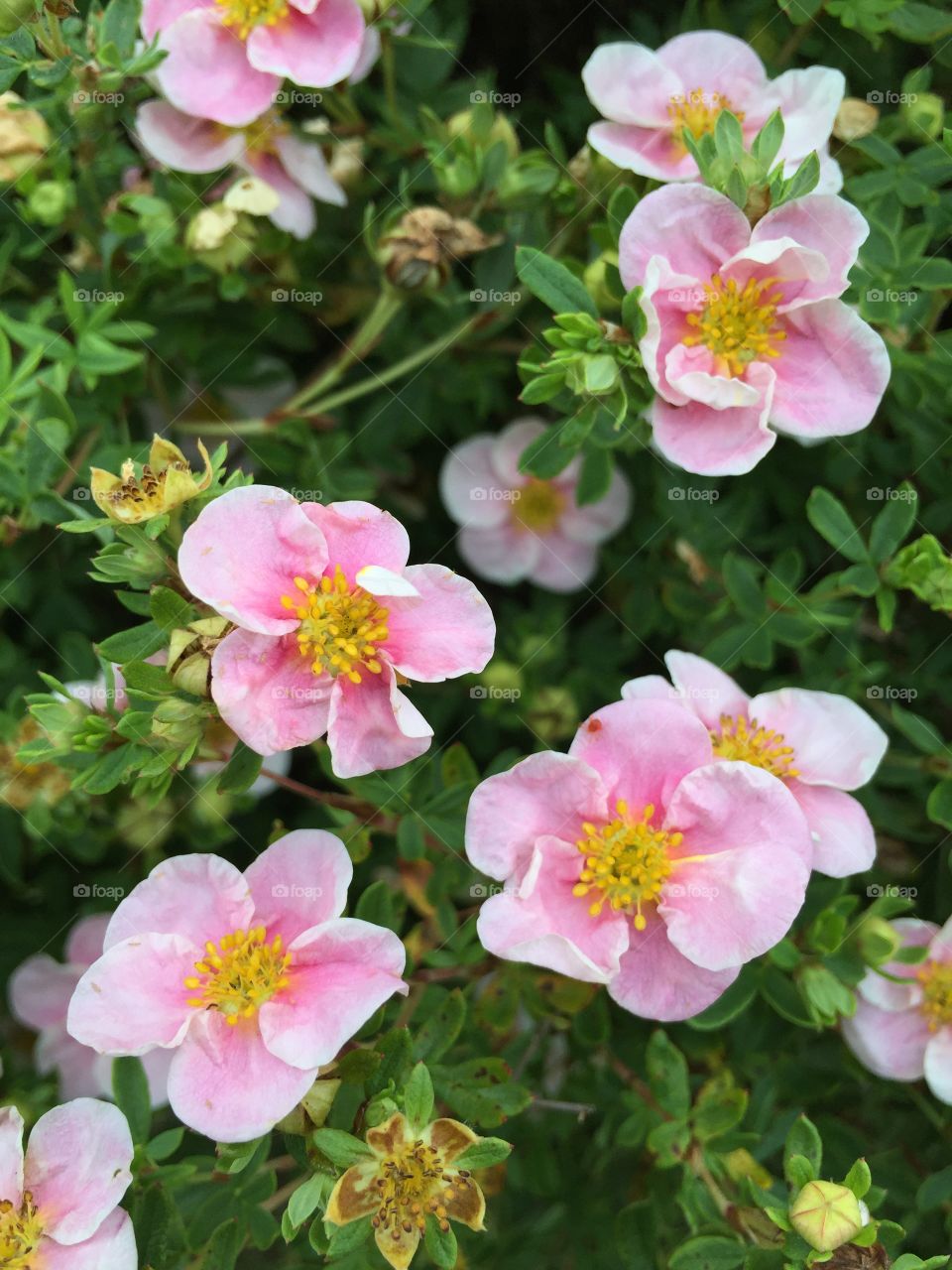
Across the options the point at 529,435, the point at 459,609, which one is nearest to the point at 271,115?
the point at 529,435

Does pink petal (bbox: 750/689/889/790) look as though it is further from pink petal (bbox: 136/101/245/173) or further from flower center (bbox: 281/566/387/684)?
pink petal (bbox: 136/101/245/173)

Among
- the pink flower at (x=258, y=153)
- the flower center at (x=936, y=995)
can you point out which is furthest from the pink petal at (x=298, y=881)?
the pink flower at (x=258, y=153)

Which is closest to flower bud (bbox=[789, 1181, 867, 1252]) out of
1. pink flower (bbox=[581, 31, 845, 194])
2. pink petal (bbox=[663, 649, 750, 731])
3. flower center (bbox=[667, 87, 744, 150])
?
pink petal (bbox=[663, 649, 750, 731])

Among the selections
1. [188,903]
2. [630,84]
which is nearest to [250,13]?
[630,84]

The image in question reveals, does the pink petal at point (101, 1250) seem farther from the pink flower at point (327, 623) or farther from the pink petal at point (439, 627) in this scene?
the pink petal at point (439, 627)

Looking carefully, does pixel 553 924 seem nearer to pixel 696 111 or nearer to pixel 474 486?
pixel 474 486
